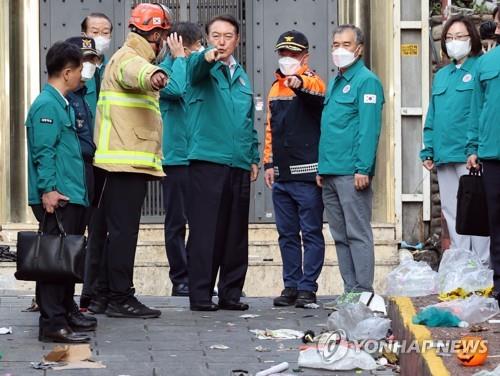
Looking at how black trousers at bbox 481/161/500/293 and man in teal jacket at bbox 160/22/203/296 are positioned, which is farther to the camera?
man in teal jacket at bbox 160/22/203/296

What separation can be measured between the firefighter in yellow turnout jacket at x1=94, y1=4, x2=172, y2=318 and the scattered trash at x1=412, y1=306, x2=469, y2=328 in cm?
252

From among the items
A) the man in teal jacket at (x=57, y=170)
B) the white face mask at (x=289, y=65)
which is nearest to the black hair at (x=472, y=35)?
the white face mask at (x=289, y=65)

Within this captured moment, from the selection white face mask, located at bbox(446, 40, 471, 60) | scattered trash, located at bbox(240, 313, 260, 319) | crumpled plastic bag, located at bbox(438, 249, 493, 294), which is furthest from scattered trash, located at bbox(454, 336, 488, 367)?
white face mask, located at bbox(446, 40, 471, 60)

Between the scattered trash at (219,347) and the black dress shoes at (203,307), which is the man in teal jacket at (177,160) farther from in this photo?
the scattered trash at (219,347)

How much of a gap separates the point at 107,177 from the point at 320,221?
2.11 meters

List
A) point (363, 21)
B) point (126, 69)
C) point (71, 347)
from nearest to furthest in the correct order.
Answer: point (71, 347) < point (126, 69) < point (363, 21)

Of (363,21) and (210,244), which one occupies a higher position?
(363,21)

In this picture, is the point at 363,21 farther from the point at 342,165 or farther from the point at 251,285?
the point at 342,165

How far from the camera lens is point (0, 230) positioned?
1507cm

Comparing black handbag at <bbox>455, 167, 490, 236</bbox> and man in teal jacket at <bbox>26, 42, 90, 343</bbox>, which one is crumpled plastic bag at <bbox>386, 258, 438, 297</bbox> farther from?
man in teal jacket at <bbox>26, 42, 90, 343</bbox>

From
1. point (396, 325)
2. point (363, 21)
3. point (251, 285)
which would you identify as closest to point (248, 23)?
point (363, 21)

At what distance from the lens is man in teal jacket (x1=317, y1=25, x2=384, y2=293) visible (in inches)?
441

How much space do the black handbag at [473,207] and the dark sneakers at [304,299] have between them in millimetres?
1581

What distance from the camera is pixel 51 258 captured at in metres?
9.39
